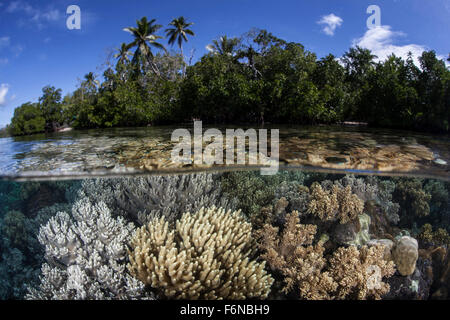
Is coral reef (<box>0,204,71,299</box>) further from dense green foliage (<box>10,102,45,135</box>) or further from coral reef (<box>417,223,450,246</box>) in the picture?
dense green foliage (<box>10,102,45,135</box>)

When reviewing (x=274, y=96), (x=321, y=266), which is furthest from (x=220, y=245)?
(x=274, y=96)

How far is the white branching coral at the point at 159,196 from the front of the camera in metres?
5.55

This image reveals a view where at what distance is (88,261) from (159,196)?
1.87 m

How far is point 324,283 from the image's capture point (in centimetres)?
484

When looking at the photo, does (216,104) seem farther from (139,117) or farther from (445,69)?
(445,69)

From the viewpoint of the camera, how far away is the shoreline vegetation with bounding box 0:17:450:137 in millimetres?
11641

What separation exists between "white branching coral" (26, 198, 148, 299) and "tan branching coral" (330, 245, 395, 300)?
397 cm

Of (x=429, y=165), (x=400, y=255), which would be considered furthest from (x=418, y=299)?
(x=429, y=165)

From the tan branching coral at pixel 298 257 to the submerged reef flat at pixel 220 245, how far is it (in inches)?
0.9

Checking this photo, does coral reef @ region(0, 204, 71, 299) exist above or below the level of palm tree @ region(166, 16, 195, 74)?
below

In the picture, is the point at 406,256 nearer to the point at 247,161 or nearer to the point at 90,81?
the point at 247,161

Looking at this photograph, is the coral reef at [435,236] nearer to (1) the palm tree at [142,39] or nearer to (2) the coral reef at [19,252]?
(2) the coral reef at [19,252]

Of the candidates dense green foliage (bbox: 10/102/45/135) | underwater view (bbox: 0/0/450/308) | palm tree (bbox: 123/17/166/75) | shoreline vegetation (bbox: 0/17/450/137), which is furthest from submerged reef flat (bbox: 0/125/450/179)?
palm tree (bbox: 123/17/166/75)
